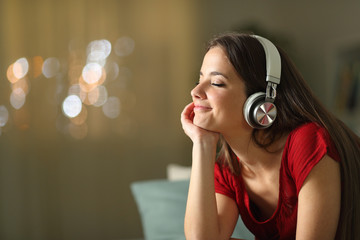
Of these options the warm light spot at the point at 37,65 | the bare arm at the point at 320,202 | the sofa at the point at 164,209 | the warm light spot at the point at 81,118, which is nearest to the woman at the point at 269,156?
the bare arm at the point at 320,202

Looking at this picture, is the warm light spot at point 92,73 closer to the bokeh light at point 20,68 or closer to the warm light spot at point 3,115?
the bokeh light at point 20,68

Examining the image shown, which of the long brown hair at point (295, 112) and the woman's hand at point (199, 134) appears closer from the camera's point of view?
the long brown hair at point (295, 112)

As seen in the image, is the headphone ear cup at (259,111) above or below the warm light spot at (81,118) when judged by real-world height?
above

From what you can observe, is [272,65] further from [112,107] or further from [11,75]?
[11,75]

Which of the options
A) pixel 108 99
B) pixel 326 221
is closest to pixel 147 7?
pixel 108 99

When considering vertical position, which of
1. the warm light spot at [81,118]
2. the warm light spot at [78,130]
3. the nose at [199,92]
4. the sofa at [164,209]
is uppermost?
the nose at [199,92]

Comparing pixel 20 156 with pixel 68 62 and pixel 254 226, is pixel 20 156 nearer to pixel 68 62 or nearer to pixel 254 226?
pixel 68 62

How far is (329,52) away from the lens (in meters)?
3.30

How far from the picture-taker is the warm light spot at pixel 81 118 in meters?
3.14

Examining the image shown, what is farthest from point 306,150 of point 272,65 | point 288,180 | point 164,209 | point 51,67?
point 51,67

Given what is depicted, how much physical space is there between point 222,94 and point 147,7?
2499mm

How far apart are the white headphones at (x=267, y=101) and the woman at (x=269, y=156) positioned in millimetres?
12

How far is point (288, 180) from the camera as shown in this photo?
107 centimetres

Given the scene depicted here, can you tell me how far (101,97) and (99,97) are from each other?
2 cm
